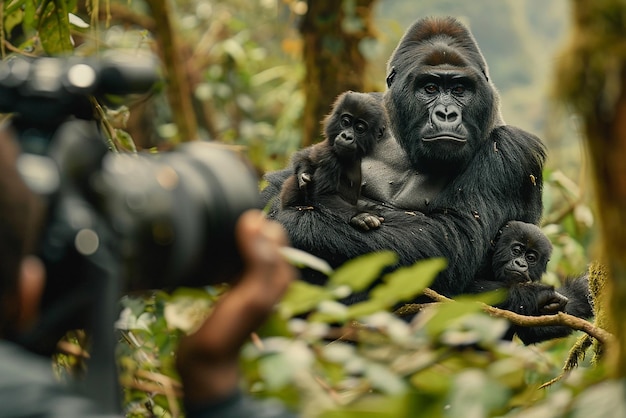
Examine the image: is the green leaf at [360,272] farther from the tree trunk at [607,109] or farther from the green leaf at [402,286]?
the tree trunk at [607,109]

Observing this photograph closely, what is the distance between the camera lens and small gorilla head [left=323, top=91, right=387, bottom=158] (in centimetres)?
364

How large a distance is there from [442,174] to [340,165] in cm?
40

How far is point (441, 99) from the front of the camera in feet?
12.0

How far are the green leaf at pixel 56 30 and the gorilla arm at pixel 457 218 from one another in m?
1.12

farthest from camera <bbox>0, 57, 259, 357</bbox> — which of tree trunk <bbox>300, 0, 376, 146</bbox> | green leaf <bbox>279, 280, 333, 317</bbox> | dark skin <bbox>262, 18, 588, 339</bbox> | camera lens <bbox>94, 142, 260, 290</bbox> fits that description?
tree trunk <bbox>300, 0, 376, 146</bbox>

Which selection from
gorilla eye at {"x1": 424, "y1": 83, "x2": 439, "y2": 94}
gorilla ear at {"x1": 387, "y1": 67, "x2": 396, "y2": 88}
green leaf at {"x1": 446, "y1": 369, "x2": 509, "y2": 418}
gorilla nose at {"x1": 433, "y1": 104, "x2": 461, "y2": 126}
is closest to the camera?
green leaf at {"x1": 446, "y1": 369, "x2": 509, "y2": 418}

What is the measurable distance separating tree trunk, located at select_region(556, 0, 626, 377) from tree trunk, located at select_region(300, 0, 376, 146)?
438 centimetres

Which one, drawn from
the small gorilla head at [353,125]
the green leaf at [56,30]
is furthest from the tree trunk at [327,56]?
the green leaf at [56,30]

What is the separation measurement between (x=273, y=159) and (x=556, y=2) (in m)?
15.1

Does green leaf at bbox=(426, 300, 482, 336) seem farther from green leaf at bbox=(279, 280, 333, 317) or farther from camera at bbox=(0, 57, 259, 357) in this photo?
camera at bbox=(0, 57, 259, 357)

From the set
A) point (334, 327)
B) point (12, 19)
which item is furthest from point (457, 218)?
point (12, 19)

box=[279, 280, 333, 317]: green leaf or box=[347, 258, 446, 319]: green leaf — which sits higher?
box=[347, 258, 446, 319]: green leaf

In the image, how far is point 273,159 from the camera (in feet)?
22.4

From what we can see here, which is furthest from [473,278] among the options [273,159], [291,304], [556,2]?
[556,2]
